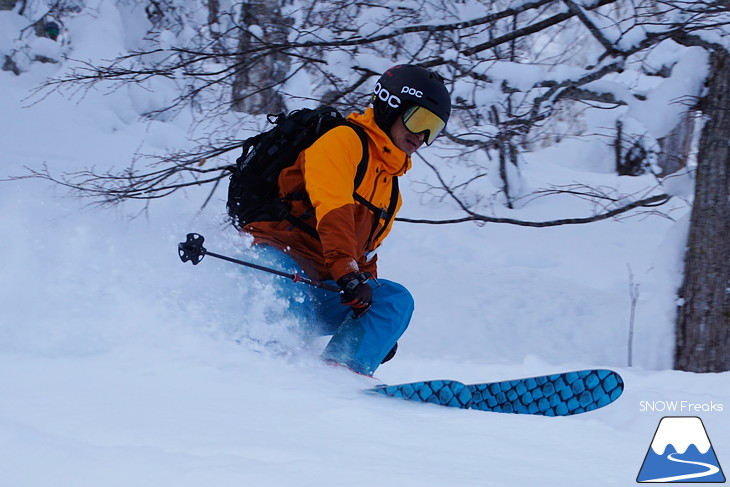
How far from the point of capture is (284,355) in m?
3.37

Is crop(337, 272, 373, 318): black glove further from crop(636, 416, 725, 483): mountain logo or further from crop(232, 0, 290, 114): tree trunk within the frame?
crop(232, 0, 290, 114): tree trunk

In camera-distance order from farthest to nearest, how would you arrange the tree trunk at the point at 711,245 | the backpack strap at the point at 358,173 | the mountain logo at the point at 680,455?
the tree trunk at the point at 711,245 → the backpack strap at the point at 358,173 → the mountain logo at the point at 680,455

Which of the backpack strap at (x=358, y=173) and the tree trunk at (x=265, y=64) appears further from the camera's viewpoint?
the tree trunk at (x=265, y=64)

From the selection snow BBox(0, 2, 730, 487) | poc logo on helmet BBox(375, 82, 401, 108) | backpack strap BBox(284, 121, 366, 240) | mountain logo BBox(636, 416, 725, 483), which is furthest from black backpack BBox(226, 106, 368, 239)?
mountain logo BBox(636, 416, 725, 483)

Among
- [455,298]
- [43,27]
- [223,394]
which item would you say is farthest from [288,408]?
[43,27]

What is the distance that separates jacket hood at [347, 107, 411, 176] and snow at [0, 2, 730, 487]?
0.86 m

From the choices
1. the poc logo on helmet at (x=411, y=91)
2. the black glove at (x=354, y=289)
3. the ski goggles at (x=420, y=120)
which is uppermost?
the poc logo on helmet at (x=411, y=91)

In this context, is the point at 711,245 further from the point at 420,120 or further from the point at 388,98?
the point at 388,98

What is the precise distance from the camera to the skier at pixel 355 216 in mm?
3119

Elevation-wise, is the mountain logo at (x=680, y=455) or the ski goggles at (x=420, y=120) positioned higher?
the ski goggles at (x=420, y=120)

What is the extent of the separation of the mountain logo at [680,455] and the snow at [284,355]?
55 mm

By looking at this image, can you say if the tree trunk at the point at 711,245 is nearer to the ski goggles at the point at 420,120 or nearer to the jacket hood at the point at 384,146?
the ski goggles at the point at 420,120

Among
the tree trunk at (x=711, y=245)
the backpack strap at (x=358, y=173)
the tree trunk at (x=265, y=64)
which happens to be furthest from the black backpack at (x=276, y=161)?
the tree trunk at (x=265, y=64)

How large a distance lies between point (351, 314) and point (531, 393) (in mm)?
962
